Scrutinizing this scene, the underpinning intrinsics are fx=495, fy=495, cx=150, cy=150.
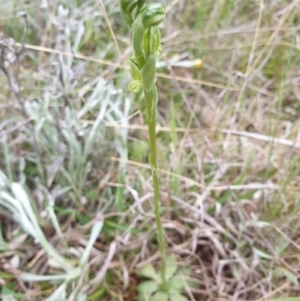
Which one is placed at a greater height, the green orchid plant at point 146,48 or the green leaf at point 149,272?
the green orchid plant at point 146,48

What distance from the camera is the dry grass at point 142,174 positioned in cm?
98

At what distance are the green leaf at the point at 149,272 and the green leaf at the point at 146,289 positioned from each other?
0.01 m

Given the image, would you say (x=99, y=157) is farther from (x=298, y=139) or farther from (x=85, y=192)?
(x=298, y=139)

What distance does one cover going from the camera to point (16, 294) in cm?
94

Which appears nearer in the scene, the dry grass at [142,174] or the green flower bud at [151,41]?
the green flower bud at [151,41]

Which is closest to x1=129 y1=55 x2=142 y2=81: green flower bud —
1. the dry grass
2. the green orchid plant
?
the green orchid plant

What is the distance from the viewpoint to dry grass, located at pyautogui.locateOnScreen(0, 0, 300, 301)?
981 millimetres

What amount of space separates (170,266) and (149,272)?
4cm

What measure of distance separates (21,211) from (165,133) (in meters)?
0.39

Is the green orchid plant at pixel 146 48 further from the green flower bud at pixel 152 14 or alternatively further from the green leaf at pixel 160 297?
the green leaf at pixel 160 297

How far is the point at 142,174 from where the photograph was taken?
1083mm

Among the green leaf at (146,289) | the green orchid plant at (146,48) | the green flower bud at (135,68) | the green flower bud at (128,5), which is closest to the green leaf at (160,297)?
the green leaf at (146,289)

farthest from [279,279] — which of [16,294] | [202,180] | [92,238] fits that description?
[16,294]

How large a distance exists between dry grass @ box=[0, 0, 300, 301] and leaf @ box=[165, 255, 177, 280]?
0.11 feet
